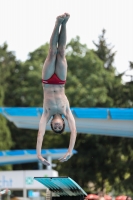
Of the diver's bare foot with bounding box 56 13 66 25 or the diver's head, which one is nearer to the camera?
the diver's bare foot with bounding box 56 13 66 25

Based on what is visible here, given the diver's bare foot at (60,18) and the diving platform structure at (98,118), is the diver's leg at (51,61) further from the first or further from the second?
the diving platform structure at (98,118)

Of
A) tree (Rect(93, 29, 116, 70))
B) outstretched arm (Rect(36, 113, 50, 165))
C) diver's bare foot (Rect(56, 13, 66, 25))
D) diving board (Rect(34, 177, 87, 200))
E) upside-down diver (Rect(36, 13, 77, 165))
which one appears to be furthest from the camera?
tree (Rect(93, 29, 116, 70))

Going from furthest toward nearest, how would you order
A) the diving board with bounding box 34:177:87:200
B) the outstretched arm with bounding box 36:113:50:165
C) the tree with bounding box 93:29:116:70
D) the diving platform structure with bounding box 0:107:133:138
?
the tree with bounding box 93:29:116:70 < the diving platform structure with bounding box 0:107:133:138 < the outstretched arm with bounding box 36:113:50:165 < the diving board with bounding box 34:177:87:200

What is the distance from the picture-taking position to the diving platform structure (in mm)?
24500

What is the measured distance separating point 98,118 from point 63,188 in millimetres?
13797

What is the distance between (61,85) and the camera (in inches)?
540

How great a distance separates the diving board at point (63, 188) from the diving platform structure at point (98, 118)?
11.7 meters

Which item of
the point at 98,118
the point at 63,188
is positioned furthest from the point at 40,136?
the point at 98,118

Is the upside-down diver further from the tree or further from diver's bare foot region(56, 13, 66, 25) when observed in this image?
the tree

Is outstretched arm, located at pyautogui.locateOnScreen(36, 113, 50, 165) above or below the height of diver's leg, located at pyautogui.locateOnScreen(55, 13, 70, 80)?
below

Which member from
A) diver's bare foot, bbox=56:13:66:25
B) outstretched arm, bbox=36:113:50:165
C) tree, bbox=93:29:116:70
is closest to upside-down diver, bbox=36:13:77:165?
outstretched arm, bbox=36:113:50:165

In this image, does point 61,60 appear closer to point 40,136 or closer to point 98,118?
point 40,136

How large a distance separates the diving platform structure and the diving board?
11737 millimetres

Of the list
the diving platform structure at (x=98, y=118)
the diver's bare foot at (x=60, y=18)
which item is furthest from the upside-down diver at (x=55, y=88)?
the diving platform structure at (x=98, y=118)
